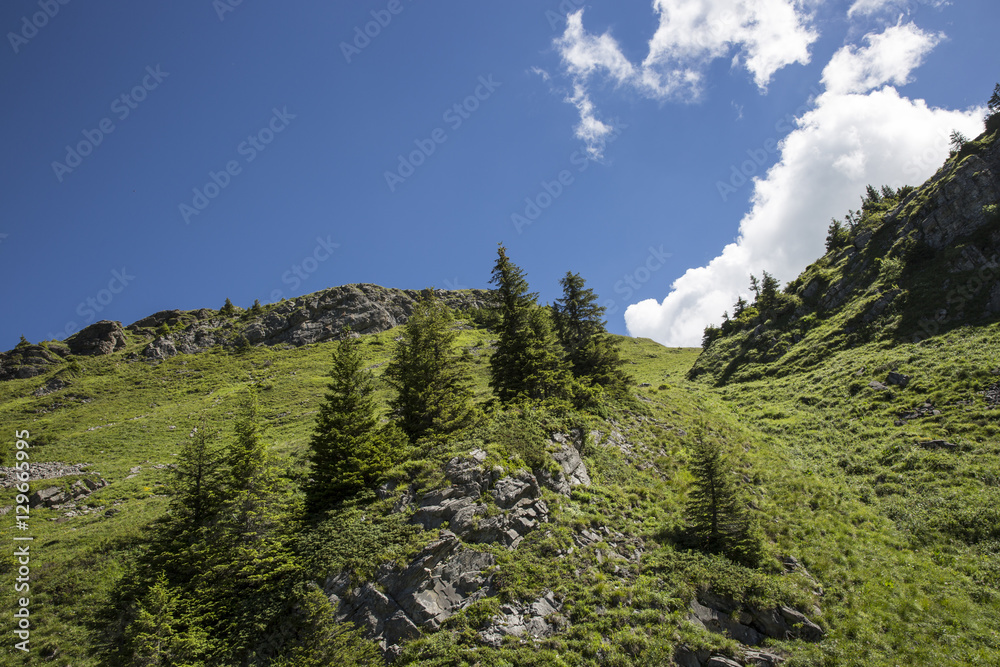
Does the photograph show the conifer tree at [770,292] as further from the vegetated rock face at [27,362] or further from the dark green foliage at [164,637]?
the vegetated rock face at [27,362]

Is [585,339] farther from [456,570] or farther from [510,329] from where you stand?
[456,570]

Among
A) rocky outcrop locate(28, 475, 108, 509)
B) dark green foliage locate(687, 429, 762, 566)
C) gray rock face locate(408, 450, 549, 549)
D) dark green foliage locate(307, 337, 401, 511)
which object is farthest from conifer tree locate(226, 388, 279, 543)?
rocky outcrop locate(28, 475, 108, 509)

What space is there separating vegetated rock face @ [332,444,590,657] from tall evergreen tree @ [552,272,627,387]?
13.8 metres

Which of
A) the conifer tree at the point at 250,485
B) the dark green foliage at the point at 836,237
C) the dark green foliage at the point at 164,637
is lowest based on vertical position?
the dark green foliage at the point at 164,637

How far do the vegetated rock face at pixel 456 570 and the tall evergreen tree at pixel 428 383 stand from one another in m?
4.67

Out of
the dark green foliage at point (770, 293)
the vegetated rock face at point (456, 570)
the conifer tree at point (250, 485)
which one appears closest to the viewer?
the vegetated rock face at point (456, 570)

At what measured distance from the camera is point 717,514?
1656 cm

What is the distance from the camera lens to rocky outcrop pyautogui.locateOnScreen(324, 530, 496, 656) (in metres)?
12.6

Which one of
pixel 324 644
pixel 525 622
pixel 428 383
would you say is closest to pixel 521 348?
pixel 428 383

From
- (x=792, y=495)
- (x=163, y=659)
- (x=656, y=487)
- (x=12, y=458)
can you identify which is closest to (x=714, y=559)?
(x=656, y=487)

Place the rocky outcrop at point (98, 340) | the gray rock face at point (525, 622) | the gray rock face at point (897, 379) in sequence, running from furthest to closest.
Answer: the rocky outcrop at point (98, 340), the gray rock face at point (897, 379), the gray rock face at point (525, 622)

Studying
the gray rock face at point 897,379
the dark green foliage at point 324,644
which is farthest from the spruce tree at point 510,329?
the gray rock face at point 897,379

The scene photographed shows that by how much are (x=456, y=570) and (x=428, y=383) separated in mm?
12034

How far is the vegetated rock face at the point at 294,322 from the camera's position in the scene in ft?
291
